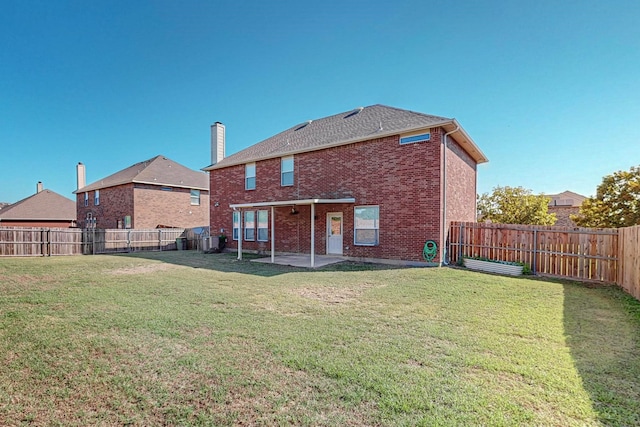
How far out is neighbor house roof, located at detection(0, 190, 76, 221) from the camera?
3044cm

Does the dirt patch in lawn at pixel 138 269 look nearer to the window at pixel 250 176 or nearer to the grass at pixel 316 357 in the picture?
the grass at pixel 316 357

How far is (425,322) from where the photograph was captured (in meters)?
4.96

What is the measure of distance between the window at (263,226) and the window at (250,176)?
1.74 metres

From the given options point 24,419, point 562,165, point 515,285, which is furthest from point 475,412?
point 562,165

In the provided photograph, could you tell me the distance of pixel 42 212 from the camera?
31.5 metres

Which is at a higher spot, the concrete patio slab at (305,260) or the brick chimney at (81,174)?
the brick chimney at (81,174)

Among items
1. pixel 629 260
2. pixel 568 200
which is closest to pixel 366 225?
pixel 629 260

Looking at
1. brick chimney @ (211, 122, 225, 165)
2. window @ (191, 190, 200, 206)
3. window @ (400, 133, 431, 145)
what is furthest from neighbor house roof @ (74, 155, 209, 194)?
window @ (400, 133, 431, 145)

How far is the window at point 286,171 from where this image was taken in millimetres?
15238

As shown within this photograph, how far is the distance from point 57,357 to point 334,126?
14210mm

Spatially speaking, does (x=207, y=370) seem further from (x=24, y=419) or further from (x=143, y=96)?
(x=143, y=96)

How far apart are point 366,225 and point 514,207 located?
13.7 meters

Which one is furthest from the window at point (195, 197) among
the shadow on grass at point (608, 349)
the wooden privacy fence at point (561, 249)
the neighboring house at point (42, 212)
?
the shadow on grass at point (608, 349)

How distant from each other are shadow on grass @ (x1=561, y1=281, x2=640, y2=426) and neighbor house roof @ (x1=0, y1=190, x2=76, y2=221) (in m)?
42.7
